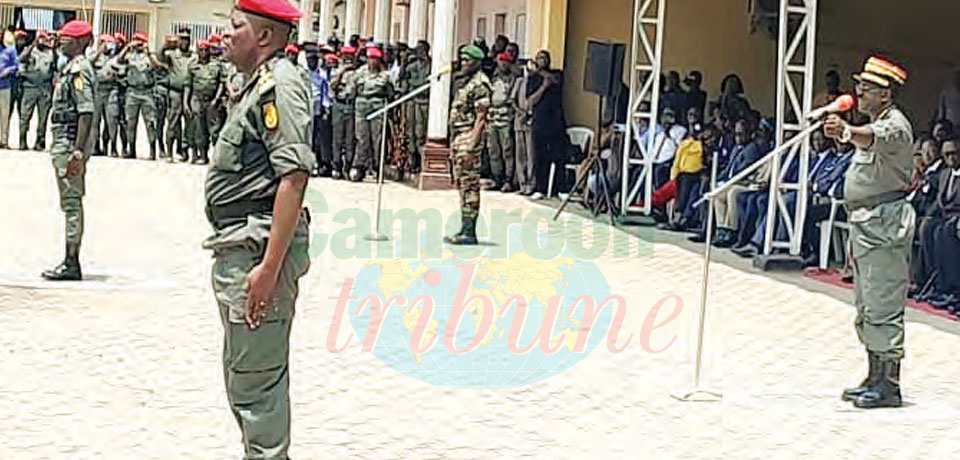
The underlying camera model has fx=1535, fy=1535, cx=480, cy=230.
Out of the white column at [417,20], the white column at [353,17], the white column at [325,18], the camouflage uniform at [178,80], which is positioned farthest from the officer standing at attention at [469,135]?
the white column at [325,18]

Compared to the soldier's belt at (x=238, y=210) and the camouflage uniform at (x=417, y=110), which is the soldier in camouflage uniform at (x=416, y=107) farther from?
the soldier's belt at (x=238, y=210)

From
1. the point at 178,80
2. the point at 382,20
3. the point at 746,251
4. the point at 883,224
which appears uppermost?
the point at 382,20

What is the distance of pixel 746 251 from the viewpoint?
49.1 feet

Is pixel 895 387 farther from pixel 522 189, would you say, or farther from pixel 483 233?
pixel 522 189

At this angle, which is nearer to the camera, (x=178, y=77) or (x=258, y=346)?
(x=258, y=346)

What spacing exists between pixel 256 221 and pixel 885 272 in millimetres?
4175

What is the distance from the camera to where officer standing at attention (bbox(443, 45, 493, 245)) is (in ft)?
47.1

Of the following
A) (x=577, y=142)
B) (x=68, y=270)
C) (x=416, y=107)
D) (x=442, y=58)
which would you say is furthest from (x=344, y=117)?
(x=68, y=270)

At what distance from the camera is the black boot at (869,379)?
828 cm

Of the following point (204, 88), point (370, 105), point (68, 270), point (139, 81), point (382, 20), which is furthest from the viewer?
point (382, 20)

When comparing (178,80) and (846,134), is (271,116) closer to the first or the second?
(846,134)

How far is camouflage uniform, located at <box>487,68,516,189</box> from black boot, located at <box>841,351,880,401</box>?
37.9 ft

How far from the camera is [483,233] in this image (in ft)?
52.4

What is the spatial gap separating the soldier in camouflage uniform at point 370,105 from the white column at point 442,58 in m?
0.76
